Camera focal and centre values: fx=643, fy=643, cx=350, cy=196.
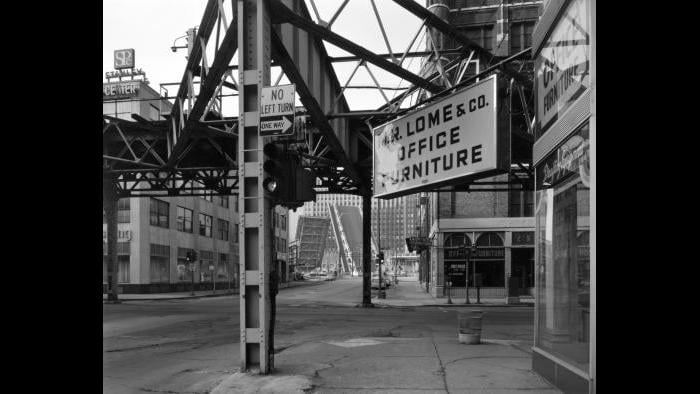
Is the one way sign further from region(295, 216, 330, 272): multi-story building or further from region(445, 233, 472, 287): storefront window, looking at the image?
region(295, 216, 330, 272): multi-story building

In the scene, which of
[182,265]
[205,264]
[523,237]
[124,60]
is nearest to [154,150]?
[523,237]

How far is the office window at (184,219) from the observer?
54938 millimetres

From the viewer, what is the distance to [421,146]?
36.6 feet

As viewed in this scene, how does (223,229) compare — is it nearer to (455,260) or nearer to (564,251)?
(455,260)

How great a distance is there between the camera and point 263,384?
9.63 metres

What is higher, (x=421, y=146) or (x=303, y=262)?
(x=421, y=146)

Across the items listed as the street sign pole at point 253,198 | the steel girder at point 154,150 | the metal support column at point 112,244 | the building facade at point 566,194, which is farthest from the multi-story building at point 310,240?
the building facade at point 566,194

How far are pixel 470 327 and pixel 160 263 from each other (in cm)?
4046

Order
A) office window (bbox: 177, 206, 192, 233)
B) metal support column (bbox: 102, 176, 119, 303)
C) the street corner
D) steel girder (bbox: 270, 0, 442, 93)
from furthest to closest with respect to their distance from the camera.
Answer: office window (bbox: 177, 206, 192, 233)
metal support column (bbox: 102, 176, 119, 303)
steel girder (bbox: 270, 0, 442, 93)
the street corner

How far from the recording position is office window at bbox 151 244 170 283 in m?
49.7

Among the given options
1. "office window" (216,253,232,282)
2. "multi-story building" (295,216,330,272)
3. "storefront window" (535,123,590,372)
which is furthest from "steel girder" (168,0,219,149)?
"multi-story building" (295,216,330,272)
